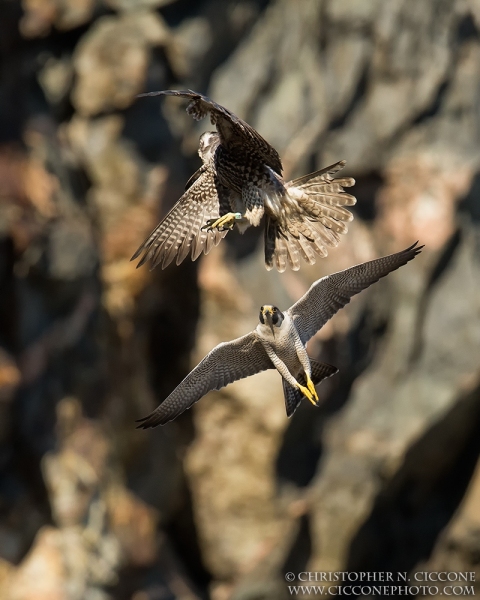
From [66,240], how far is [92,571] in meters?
2.58

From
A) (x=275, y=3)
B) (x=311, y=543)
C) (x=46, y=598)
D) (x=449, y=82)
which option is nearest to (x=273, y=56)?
(x=275, y=3)

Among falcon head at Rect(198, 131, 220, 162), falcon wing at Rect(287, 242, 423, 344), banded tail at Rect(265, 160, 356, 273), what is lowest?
falcon wing at Rect(287, 242, 423, 344)

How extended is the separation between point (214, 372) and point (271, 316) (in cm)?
59

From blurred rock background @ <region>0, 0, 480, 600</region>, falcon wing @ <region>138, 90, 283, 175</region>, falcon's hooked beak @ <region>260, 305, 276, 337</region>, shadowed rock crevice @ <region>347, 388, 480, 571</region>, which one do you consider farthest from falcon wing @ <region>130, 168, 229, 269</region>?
shadowed rock crevice @ <region>347, 388, 480, 571</region>

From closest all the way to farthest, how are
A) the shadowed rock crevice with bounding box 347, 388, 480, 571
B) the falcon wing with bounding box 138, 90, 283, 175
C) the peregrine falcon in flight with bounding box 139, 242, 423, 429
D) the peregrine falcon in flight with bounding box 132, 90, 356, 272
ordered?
the falcon wing with bounding box 138, 90, 283, 175 < the peregrine falcon in flight with bounding box 139, 242, 423, 429 < the peregrine falcon in flight with bounding box 132, 90, 356, 272 < the shadowed rock crevice with bounding box 347, 388, 480, 571

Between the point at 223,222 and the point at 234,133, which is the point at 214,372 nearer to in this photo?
the point at 223,222

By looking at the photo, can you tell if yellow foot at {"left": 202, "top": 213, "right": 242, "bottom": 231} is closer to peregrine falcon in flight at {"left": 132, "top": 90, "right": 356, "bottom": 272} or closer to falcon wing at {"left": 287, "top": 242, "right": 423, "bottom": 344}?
peregrine falcon in flight at {"left": 132, "top": 90, "right": 356, "bottom": 272}

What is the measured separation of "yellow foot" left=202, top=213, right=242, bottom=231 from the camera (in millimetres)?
4715

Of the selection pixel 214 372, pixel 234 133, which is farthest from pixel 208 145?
pixel 214 372

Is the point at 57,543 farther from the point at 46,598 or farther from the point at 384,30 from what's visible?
the point at 384,30

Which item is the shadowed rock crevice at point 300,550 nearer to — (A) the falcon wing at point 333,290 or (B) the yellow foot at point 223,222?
(A) the falcon wing at point 333,290

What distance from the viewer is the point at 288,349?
15.4ft

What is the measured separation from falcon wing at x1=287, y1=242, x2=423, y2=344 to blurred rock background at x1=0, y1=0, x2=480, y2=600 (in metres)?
3.30

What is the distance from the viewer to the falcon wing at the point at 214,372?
4.88m
